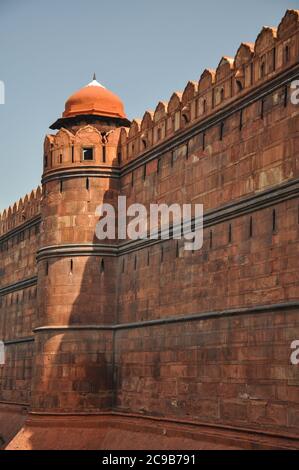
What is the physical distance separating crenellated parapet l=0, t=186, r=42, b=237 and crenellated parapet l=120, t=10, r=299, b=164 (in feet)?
18.7

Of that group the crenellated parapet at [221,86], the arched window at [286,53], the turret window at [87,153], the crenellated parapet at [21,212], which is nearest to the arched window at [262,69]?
the crenellated parapet at [221,86]

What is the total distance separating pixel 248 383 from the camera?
1516 cm

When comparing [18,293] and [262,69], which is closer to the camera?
[262,69]

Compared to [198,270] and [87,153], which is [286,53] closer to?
[198,270]

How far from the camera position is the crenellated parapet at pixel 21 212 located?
26344 mm

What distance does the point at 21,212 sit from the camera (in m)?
27.6

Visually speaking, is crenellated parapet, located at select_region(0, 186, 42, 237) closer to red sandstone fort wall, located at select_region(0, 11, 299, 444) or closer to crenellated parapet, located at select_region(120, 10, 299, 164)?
red sandstone fort wall, located at select_region(0, 11, 299, 444)

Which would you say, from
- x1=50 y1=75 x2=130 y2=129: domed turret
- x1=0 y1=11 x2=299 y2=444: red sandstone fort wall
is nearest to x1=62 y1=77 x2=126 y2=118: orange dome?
x1=50 y1=75 x2=130 y2=129: domed turret

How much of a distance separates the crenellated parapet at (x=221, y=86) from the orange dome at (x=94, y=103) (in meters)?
1.30

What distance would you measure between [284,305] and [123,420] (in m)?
6.37

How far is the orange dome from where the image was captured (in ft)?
73.2

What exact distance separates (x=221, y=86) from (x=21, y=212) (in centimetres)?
1190

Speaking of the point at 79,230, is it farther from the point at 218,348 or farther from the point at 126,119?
the point at 218,348

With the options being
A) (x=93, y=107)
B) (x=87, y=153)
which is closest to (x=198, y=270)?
(x=87, y=153)
